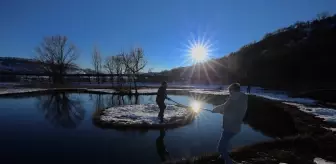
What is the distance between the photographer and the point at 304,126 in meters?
10.8

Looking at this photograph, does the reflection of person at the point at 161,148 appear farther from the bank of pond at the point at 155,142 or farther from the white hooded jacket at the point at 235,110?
the white hooded jacket at the point at 235,110

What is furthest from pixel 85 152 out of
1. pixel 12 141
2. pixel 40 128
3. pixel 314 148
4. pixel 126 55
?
pixel 126 55

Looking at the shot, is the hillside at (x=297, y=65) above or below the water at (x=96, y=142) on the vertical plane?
above

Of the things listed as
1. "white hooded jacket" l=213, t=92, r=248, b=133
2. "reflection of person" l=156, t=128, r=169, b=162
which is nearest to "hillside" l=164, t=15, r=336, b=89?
"reflection of person" l=156, t=128, r=169, b=162

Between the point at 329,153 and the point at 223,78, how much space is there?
217ft

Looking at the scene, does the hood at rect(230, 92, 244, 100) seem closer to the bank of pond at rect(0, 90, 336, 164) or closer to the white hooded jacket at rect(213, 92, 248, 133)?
the white hooded jacket at rect(213, 92, 248, 133)

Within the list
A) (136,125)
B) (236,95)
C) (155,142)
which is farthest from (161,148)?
(236,95)

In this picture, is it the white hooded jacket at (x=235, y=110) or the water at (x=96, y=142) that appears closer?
the white hooded jacket at (x=235, y=110)

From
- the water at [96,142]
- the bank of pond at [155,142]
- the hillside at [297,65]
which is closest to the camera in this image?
the bank of pond at [155,142]

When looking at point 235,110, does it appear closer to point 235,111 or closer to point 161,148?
point 235,111

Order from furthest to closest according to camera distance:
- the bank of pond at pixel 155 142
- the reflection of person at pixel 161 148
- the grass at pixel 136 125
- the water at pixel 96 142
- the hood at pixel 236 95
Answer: the grass at pixel 136 125 → the reflection of person at pixel 161 148 → the water at pixel 96 142 → the bank of pond at pixel 155 142 → the hood at pixel 236 95

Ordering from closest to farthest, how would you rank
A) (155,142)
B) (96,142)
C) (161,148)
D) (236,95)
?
(236,95) → (161,148) → (96,142) → (155,142)

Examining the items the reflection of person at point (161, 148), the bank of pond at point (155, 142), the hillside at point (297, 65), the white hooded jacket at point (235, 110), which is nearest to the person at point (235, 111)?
the white hooded jacket at point (235, 110)

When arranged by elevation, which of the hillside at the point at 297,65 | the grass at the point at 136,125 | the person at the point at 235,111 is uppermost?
the hillside at the point at 297,65
